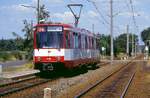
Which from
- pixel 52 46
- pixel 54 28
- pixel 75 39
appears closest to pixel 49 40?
pixel 52 46

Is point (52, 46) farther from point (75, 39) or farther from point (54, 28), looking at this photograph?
point (75, 39)

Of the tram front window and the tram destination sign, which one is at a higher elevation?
the tram destination sign

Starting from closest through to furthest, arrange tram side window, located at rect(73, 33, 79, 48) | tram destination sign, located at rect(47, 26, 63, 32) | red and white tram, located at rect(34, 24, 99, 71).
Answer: red and white tram, located at rect(34, 24, 99, 71) < tram destination sign, located at rect(47, 26, 63, 32) < tram side window, located at rect(73, 33, 79, 48)

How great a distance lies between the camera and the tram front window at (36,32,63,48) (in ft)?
96.2

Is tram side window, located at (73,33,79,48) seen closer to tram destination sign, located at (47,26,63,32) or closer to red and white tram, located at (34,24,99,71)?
red and white tram, located at (34,24,99,71)

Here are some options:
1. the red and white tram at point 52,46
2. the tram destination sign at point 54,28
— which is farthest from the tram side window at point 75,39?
the tram destination sign at point 54,28

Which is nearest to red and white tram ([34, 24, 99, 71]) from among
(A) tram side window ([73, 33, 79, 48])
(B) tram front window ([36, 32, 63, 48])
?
(B) tram front window ([36, 32, 63, 48])

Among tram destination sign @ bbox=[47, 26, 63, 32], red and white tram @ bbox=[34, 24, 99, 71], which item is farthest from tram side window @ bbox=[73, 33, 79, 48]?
tram destination sign @ bbox=[47, 26, 63, 32]

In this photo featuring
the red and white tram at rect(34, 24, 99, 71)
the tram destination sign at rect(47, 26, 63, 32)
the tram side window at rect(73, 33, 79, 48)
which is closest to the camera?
the red and white tram at rect(34, 24, 99, 71)

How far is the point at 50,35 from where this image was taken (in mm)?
29438

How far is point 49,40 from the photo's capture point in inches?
Result: 1159

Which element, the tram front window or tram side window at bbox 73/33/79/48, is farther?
tram side window at bbox 73/33/79/48

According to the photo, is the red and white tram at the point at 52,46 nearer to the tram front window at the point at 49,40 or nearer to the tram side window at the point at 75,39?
the tram front window at the point at 49,40

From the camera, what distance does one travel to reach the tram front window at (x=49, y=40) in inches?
1155
